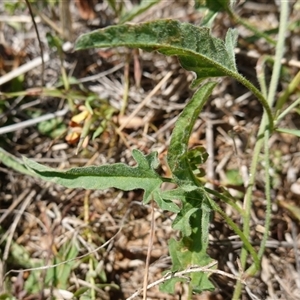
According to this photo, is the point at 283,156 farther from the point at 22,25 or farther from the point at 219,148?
the point at 22,25

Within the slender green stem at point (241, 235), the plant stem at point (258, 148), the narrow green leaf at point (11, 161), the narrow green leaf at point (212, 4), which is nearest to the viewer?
the slender green stem at point (241, 235)

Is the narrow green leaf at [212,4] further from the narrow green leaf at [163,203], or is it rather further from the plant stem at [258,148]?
the narrow green leaf at [163,203]

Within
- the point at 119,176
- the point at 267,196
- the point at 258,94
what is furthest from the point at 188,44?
the point at 267,196

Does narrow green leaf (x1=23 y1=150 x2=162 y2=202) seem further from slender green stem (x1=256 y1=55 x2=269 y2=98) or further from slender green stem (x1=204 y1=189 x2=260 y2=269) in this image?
slender green stem (x1=256 y1=55 x2=269 y2=98)

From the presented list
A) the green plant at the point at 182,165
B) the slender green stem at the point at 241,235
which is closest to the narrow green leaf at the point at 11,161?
the green plant at the point at 182,165

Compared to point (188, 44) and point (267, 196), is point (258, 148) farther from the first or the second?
point (188, 44)

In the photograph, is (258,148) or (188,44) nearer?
(188,44)
